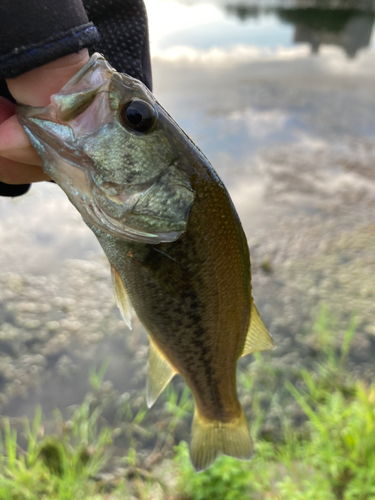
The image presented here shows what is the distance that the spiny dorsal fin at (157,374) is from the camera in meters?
1.87

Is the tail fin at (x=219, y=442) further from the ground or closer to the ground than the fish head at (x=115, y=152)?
closer to the ground

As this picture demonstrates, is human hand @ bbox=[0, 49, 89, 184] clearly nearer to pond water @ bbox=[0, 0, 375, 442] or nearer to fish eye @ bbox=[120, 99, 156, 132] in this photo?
fish eye @ bbox=[120, 99, 156, 132]

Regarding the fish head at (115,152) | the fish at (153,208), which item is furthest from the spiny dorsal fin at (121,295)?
the fish head at (115,152)

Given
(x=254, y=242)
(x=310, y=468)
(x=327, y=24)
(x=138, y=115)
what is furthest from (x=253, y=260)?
(x=327, y=24)

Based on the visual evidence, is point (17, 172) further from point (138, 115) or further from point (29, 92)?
point (138, 115)

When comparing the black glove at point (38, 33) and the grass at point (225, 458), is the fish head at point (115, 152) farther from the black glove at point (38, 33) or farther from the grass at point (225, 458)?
the grass at point (225, 458)

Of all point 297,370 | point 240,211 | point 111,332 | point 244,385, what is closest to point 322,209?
point 240,211

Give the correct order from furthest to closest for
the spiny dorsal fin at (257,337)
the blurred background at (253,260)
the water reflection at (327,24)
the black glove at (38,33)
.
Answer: the water reflection at (327,24) → the blurred background at (253,260) → the spiny dorsal fin at (257,337) → the black glove at (38,33)

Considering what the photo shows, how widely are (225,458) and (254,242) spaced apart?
2.96 metres

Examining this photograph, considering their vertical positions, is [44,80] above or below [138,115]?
above

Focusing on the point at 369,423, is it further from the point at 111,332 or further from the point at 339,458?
the point at 111,332

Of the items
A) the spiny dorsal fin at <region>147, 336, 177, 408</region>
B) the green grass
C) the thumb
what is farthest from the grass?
the thumb

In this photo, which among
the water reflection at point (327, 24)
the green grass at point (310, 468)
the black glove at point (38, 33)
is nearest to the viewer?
the black glove at point (38, 33)

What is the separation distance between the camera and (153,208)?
4.18 ft
